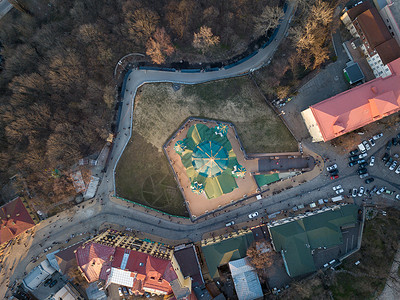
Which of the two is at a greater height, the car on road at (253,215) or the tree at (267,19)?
the tree at (267,19)

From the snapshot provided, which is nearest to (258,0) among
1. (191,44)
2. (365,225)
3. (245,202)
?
(191,44)

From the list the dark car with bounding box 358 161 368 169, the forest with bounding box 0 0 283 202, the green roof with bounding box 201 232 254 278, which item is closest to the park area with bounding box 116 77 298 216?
the forest with bounding box 0 0 283 202

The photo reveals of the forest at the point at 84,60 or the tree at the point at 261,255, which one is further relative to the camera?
the forest at the point at 84,60

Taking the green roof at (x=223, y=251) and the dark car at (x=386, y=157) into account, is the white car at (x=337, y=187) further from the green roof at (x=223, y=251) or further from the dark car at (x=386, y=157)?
the green roof at (x=223, y=251)

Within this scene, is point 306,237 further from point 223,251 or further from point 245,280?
point 223,251

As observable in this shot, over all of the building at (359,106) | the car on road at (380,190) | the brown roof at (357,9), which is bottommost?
the car on road at (380,190)

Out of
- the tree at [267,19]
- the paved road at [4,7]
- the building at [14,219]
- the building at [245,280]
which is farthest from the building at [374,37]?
the paved road at [4,7]
